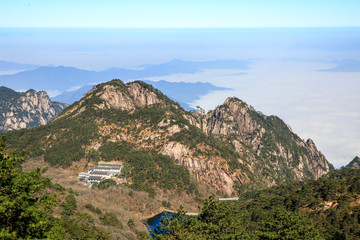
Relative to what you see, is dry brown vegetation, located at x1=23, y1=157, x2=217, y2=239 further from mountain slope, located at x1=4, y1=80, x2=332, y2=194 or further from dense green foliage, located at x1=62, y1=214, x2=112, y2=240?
dense green foliage, located at x1=62, y1=214, x2=112, y2=240

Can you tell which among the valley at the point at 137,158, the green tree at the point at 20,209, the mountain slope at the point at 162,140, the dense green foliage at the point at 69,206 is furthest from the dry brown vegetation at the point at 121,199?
the green tree at the point at 20,209

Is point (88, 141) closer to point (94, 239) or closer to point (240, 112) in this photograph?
point (94, 239)

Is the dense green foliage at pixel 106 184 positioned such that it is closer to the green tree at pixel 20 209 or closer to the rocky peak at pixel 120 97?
the rocky peak at pixel 120 97

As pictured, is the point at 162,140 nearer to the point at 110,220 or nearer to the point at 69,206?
the point at 110,220

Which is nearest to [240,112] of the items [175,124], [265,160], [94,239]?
[265,160]

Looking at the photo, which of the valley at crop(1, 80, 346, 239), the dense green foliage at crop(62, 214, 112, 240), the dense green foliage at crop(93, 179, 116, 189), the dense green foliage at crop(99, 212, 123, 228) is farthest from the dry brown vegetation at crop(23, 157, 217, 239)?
the dense green foliage at crop(62, 214, 112, 240)

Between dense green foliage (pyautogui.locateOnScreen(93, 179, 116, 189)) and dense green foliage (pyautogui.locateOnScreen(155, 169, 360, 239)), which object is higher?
dense green foliage (pyautogui.locateOnScreen(93, 179, 116, 189))
